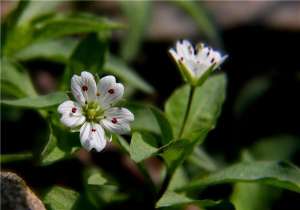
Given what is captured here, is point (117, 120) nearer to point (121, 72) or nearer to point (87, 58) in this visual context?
point (87, 58)

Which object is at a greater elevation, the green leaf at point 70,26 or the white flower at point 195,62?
the green leaf at point 70,26

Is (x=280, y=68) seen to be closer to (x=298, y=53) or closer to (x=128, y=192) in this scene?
(x=298, y=53)

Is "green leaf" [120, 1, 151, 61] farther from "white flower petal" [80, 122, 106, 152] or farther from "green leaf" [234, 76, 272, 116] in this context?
"white flower petal" [80, 122, 106, 152]

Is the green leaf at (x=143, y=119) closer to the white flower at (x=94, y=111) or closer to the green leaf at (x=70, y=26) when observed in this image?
the white flower at (x=94, y=111)

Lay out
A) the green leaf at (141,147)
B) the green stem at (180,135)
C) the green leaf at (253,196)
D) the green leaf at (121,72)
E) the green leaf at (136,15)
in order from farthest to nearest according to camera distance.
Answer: the green leaf at (136,15)
the green leaf at (121,72)
the green leaf at (253,196)
the green stem at (180,135)
the green leaf at (141,147)

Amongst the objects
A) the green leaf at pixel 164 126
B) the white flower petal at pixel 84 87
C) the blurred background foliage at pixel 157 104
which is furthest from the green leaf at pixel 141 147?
the white flower petal at pixel 84 87

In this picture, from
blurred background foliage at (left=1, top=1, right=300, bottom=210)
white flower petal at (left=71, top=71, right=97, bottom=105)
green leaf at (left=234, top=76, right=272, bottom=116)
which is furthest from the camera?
green leaf at (left=234, top=76, right=272, bottom=116)

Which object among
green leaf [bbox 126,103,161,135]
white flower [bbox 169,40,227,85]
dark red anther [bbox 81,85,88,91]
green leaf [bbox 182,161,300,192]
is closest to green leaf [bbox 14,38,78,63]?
green leaf [bbox 126,103,161,135]
